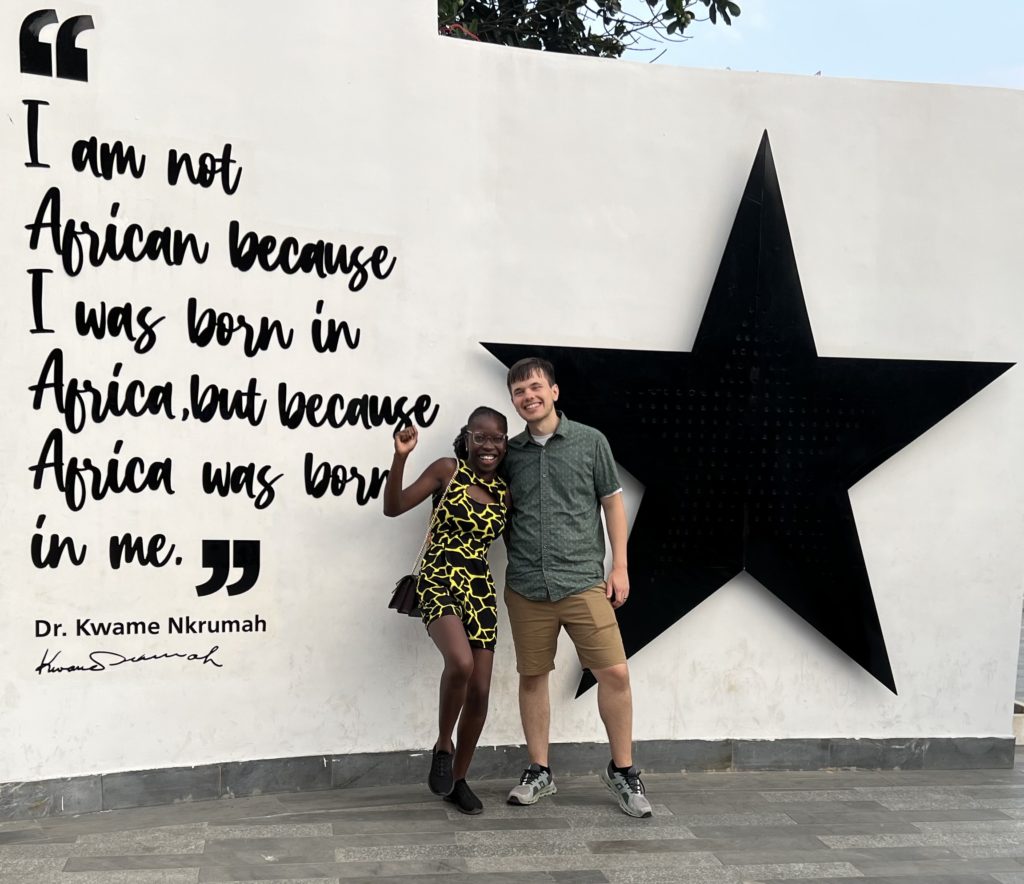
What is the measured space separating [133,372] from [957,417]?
3.67 meters

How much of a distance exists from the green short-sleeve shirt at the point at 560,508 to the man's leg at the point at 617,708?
37 cm

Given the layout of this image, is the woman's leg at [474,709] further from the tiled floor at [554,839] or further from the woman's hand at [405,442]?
the woman's hand at [405,442]

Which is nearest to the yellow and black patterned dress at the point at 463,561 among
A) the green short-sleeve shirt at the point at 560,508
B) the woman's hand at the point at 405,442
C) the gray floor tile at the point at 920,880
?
the green short-sleeve shirt at the point at 560,508

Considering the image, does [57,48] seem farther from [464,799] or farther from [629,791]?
[629,791]

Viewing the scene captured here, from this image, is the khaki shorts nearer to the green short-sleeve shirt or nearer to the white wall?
the green short-sleeve shirt

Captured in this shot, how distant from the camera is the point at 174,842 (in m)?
4.08

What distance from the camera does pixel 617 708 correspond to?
4555 mm

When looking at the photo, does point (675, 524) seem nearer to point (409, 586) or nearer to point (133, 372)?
point (409, 586)

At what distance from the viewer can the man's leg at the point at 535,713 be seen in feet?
15.4

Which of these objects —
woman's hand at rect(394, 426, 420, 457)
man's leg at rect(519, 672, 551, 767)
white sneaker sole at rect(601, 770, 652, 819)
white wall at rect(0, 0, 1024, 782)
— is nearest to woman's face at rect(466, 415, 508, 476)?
woman's hand at rect(394, 426, 420, 457)

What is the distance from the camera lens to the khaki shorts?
179 inches

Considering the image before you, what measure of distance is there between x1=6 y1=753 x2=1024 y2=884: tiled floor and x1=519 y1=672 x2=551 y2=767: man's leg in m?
0.20

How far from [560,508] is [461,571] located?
47 cm

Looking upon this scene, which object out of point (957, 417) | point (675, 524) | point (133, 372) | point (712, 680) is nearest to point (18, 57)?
point (133, 372)
